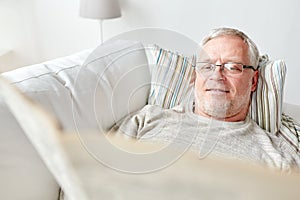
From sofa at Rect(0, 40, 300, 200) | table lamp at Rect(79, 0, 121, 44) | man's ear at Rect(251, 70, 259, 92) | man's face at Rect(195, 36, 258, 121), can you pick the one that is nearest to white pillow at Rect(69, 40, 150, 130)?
sofa at Rect(0, 40, 300, 200)

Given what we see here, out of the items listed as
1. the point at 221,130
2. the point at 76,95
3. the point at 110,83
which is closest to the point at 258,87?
the point at 221,130

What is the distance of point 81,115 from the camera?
100 cm

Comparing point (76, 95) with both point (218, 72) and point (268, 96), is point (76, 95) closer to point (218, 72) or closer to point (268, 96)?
point (218, 72)

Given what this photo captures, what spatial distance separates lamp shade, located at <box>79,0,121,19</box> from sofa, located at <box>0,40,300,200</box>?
90cm

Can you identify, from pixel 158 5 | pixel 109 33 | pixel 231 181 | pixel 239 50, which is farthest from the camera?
pixel 109 33

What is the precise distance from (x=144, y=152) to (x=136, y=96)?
1094mm

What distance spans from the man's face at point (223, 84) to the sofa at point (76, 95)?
74mm

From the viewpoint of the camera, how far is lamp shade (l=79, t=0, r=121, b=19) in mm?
2290

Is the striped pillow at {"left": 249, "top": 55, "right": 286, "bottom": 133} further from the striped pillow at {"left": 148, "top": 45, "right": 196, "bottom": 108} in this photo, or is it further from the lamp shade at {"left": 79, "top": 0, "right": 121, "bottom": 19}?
the lamp shade at {"left": 79, "top": 0, "right": 121, "bottom": 19}

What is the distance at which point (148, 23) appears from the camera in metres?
2.50

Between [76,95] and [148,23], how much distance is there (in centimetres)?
152


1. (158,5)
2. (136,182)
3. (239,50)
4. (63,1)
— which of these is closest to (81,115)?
(239,50)

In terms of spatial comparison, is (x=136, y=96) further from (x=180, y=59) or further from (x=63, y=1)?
(x=63, y=1)

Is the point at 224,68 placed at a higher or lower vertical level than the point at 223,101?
higher
